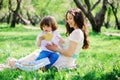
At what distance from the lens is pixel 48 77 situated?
23.8 ft

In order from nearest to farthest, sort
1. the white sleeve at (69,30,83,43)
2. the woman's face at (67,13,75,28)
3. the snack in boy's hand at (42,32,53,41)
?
the white sleeve at (69,30,83,43) → the woman's face at (67,13,75,28) → the snack in boy's hand at (42,32,53,41)

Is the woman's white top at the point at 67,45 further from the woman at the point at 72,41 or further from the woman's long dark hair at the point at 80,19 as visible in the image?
the woman's long dark hair at the point at 80,19

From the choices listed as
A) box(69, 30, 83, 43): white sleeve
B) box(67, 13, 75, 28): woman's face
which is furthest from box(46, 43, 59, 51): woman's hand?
box(67, 13, 75, 28): woman's face

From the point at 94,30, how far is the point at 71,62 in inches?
879

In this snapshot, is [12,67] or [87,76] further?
[12,67]

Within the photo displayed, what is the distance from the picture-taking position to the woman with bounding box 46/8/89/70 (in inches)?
322

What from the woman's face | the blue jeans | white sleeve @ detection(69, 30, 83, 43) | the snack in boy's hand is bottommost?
the blue jeans

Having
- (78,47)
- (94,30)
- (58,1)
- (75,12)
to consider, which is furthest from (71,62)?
(58,1)

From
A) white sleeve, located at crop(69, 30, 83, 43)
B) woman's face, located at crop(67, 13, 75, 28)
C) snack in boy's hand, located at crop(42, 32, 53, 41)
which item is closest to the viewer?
white sleeve, located at crop(69, 30, 83, 43)

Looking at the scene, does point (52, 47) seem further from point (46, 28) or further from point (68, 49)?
point (46, 28)

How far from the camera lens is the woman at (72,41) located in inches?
322

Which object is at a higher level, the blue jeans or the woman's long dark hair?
the woman's long dark hair

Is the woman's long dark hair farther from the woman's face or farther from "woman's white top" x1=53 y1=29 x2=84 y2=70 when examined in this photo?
"woman's white top" x1=53 y1=29 x2=84 y2=70

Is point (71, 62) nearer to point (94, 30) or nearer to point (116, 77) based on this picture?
point (116, 77)
